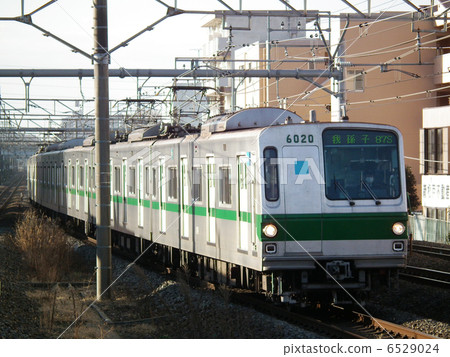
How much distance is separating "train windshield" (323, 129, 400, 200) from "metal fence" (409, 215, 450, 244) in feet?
47.6

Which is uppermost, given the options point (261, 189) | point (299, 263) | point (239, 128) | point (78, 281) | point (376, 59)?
point (376, 59)

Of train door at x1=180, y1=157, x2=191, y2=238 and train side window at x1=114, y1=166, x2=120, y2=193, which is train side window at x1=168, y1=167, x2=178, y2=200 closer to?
train door at x1=180, y1=157, x2=191, y2=238

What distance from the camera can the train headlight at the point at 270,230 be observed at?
10.5 metres

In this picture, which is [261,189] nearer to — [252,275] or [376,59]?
[252,275]

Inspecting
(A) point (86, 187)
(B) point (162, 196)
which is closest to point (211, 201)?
(B) point (162, 196)

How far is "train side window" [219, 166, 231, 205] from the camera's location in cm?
1185

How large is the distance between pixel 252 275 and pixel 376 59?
31503 mm

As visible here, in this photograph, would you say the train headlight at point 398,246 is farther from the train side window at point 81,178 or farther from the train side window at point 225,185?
the train side window at point 81,178

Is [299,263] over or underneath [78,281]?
over

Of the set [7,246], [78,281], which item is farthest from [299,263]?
[7,246]

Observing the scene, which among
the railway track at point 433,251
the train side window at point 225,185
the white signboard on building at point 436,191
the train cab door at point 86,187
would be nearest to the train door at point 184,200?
the train side window at point 225,185

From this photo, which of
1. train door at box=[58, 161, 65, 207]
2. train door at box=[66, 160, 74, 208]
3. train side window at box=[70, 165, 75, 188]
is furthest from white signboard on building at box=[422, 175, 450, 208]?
train side window at box=[70, 165, 75, 188]

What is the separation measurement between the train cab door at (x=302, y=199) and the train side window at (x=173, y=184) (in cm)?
428

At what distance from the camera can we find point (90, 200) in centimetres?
2216
